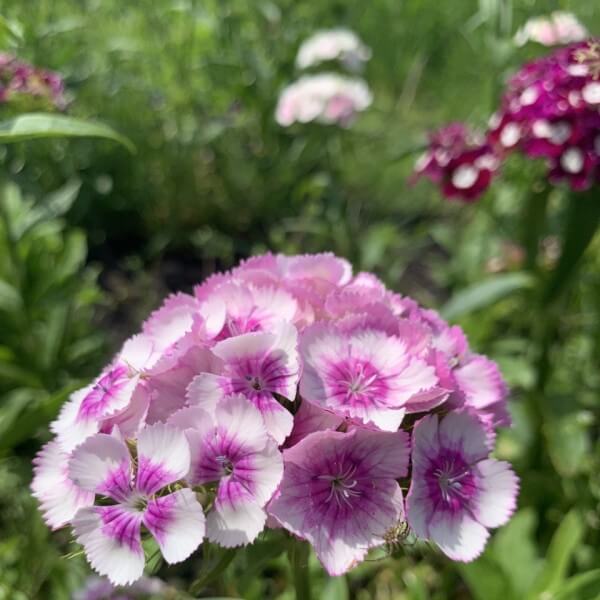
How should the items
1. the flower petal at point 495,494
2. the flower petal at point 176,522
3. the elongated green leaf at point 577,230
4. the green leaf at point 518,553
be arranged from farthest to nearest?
the elongated green leaf at point 577,230, the green leaf at point 518,553, the flower petal at point 495,494, the flower petal at point 176,522

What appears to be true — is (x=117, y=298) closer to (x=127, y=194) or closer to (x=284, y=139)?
(x=127, y=194)

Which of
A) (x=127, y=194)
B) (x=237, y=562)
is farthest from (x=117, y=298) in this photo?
(x=237, y=562)

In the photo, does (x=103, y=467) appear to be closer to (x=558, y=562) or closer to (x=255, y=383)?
(x=255, y=383)

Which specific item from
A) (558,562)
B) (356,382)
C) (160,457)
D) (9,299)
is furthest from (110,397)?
(9,299)

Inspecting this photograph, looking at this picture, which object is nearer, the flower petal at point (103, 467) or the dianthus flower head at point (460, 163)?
the flower petal at point (103, 467)

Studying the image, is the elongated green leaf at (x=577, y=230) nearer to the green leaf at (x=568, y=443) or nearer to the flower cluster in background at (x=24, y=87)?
the green leaf at (x=568, y=443)

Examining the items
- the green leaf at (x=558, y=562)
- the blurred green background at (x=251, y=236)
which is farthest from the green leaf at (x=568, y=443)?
the green leaf at (x=558, y=562)

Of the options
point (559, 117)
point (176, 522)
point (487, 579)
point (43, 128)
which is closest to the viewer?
point (176, 522)
